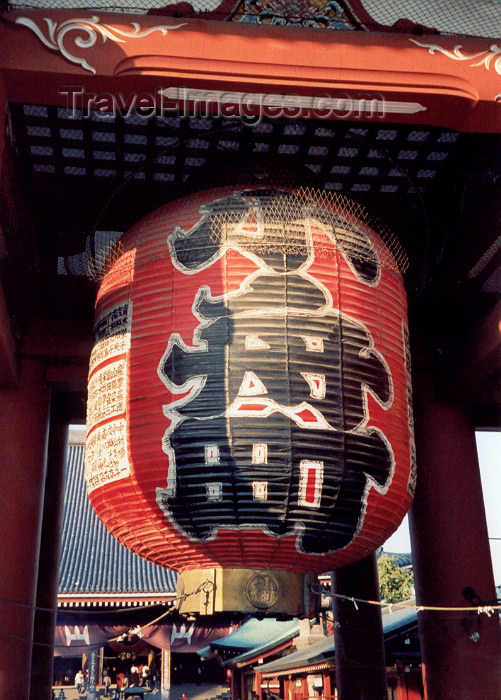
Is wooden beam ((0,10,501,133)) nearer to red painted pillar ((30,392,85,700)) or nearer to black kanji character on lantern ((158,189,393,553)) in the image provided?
black kanji character on lantern ((158,189,393,553))

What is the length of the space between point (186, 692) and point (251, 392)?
17.5 meters

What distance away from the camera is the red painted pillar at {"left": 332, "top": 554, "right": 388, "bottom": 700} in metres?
7.70

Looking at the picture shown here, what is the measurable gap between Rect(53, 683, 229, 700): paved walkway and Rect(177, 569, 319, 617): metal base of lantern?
14.6 m

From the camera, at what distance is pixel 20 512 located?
614 centimetres

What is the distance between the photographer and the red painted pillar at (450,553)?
A: 6.17 metres

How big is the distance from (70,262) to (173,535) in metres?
3.46

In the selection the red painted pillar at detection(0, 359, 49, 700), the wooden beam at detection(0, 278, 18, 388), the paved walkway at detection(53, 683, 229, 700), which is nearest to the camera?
the wooden beam at detection(0, 278, 18, 388)

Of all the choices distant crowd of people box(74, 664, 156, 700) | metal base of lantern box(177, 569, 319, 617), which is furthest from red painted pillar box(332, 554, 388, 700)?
distant crowd of people box(74, 664, 156, 700)

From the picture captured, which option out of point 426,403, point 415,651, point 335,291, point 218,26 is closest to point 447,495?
point 426,403

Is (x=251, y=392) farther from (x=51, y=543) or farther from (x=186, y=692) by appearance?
Answer: (x=186, y=692)

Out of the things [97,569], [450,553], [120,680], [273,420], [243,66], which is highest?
[243,66]

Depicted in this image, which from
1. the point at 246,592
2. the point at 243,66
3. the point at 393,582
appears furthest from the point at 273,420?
the point at 393,582

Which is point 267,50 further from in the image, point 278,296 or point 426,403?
point 426,403

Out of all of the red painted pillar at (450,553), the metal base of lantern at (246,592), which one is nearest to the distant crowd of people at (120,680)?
the red painted pillar at (450,553)
